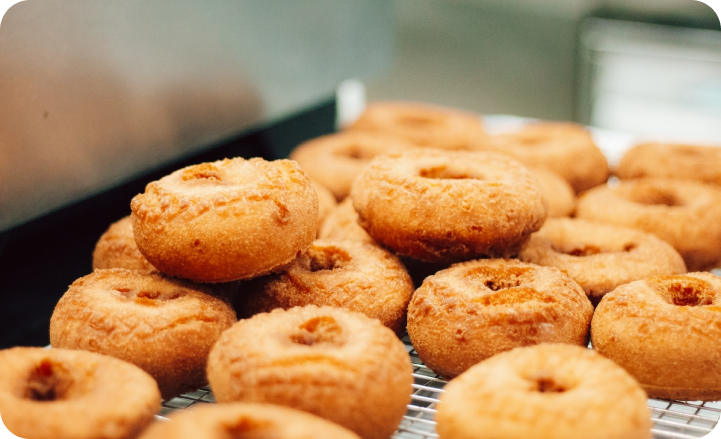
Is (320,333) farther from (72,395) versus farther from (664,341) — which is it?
(664,341)

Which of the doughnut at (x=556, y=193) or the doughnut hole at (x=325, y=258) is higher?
the doughnut hole at (x=325, y=258)

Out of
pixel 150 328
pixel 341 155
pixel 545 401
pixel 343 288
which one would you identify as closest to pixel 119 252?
pixel 150 328

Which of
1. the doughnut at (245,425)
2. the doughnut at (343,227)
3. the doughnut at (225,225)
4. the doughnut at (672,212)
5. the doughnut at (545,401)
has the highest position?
the doughnut at (225,225)

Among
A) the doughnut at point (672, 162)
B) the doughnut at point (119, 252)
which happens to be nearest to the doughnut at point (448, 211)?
the doughnut at point (119, 252)

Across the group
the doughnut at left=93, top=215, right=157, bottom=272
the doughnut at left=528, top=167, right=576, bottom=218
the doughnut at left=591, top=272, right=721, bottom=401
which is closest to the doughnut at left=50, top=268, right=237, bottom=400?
the doughnut at left=93, top=215, right=157, bottom=272

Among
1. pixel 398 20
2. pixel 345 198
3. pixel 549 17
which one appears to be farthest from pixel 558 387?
pixel 398 20

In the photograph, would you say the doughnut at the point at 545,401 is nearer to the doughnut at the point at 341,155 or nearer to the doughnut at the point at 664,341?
the doughnut at the point at 664,341
